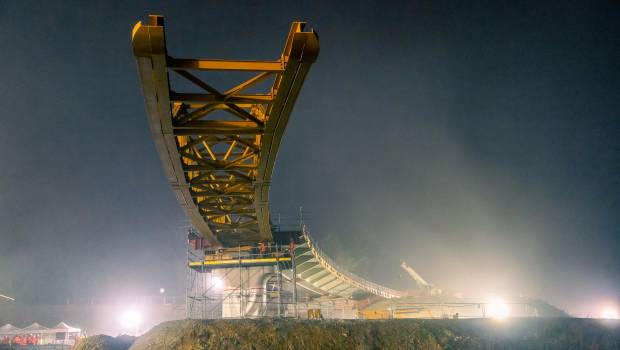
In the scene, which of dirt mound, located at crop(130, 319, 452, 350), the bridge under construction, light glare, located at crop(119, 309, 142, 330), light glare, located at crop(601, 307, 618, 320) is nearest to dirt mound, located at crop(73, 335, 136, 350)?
dirt mound, located at crop(130, 319, 452, 350)

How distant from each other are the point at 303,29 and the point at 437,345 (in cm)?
1509

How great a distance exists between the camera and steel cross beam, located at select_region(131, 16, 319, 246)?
1183cm

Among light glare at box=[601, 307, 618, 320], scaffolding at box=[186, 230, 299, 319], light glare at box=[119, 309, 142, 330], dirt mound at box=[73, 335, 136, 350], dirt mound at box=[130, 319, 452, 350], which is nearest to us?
dirt mound at box=[130, 319, 452, 350]

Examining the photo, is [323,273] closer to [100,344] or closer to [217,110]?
[100,344]

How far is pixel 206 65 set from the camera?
1257cm

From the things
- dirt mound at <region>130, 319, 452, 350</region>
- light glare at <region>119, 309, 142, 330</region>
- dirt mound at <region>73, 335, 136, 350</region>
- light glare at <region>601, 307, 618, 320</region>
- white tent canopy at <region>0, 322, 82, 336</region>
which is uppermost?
dirt mound at <region>130, 319, 452, 350</region>

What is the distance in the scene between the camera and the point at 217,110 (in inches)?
626

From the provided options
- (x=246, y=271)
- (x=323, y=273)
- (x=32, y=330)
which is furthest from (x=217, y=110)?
(x=32, y=330)

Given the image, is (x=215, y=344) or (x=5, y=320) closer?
(x=215, y=344)

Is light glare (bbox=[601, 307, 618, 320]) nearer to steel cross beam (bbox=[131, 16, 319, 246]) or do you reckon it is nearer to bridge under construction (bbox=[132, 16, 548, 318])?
bridge under construction (bbox=[132, 16, 548, 318])

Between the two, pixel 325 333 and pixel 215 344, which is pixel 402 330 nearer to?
pixel 325 333

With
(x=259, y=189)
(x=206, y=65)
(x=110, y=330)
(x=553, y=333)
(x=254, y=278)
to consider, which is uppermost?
(x=206, y=65)

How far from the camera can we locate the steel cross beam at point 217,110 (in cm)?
1183

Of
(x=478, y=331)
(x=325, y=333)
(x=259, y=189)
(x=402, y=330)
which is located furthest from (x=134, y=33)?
(x=478, y=331)
